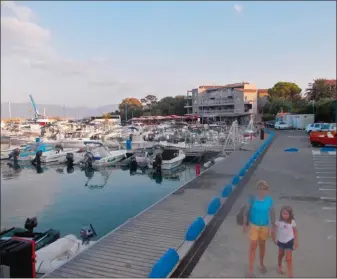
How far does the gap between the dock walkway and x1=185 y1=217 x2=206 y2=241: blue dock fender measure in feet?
0.91

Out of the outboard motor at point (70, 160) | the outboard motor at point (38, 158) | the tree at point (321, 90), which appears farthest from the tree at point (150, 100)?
the tree at point (321, 90)

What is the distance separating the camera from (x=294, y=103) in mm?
55688

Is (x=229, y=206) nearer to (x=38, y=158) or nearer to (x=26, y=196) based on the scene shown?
(x=26, y=196)

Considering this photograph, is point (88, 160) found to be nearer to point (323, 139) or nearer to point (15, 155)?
point (15, 155)

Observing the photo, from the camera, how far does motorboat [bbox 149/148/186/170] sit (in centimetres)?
2270

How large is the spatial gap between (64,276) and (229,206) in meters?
4.65

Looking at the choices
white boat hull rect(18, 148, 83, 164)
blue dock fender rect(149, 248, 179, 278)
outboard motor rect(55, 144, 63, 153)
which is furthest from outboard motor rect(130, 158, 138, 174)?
blue dock fender rect(149, 248, 179, 278)

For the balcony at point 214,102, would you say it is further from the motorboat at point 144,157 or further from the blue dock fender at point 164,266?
the blue dock fender at point 164,266

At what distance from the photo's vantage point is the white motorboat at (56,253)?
260 inches

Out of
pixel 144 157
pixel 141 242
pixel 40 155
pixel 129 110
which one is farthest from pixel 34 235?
pixel 129 110

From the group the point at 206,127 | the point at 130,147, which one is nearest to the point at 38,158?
the point at 130,147

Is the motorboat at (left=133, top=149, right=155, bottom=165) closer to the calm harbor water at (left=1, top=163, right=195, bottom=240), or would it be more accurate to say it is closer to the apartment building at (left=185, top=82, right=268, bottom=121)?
the calm harbor water at (left=1, top=163, right=195, bottom=240)

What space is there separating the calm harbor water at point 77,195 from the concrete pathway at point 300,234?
5.29 meters

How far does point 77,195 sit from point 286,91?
176ft
